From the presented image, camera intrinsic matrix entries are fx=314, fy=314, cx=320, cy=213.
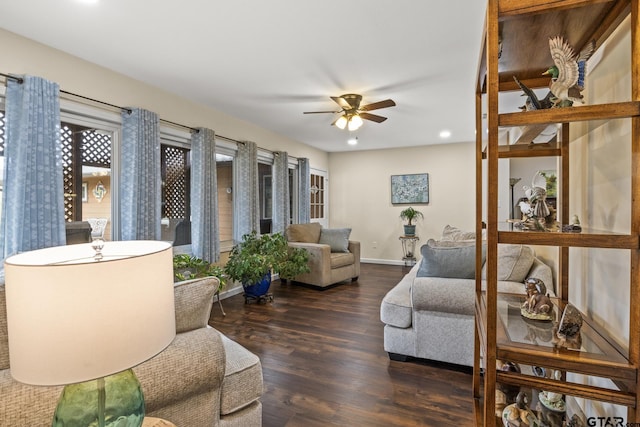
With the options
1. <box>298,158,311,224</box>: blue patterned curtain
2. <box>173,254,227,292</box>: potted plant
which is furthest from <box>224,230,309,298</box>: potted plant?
<box>298,158,311,224</box>: blue patterned curtain

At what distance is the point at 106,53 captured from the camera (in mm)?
2562

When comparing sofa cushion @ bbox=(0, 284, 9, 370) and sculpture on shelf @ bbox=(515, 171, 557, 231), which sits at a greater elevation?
sculpture on shelf @ bbox=(515, 171, 557, 231)

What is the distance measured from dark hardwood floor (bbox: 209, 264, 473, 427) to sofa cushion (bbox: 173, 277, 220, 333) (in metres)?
0.88

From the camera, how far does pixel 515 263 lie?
2.28 meters

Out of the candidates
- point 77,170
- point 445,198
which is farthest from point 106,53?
point 445,198

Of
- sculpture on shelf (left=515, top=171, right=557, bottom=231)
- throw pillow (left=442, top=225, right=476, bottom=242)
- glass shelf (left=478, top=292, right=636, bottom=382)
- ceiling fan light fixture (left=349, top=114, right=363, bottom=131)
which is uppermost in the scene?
ceiling fan light fixture (left=349, top=114, right=363, bottom=131)

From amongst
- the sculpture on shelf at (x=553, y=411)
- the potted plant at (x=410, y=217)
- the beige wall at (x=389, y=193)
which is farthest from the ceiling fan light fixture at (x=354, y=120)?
the beige wall at (x=389, y=193)

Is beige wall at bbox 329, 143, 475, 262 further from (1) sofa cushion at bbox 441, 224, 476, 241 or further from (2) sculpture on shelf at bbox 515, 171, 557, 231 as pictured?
(2) sculpture on shelf at bbox 515, 171, 557, 231

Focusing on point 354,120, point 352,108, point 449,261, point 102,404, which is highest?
point 352,108

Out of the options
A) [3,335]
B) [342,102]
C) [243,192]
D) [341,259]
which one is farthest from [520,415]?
[243,192]

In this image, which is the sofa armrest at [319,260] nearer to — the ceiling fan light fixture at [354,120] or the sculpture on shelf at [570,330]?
the ceiling fan light fixture at [354,120]

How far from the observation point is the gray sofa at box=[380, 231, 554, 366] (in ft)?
7.45

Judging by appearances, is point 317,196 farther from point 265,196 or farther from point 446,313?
point 446,313

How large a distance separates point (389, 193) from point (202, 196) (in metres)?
4.10
